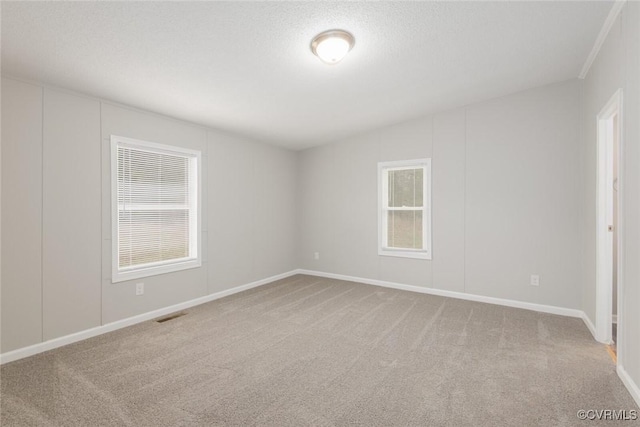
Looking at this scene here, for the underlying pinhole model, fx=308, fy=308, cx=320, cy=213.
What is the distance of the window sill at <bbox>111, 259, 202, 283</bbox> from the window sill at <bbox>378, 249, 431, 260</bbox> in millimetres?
2862

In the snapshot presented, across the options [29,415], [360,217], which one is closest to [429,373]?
[29,415]

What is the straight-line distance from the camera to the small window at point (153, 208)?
3463mm

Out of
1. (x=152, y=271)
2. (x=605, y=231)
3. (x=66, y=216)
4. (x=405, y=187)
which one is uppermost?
(x=405, y=187)

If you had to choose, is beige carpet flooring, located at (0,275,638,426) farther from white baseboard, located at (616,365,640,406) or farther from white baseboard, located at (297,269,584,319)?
white baseboard, located at (297,269,584,319)

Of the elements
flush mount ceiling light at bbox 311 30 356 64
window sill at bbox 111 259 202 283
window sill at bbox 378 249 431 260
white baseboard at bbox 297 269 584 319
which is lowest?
white baseboard at bbox 297 269 584 319

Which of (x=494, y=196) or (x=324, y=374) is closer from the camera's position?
(x=324, y=374)

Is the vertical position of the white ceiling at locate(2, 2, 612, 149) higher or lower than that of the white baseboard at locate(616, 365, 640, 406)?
higher

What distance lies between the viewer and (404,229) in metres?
5.02

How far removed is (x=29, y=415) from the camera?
1.93 meters

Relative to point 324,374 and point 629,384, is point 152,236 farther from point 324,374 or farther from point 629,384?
point 629,384

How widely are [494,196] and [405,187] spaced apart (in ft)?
4.22

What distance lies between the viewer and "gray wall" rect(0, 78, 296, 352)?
8.67ft
